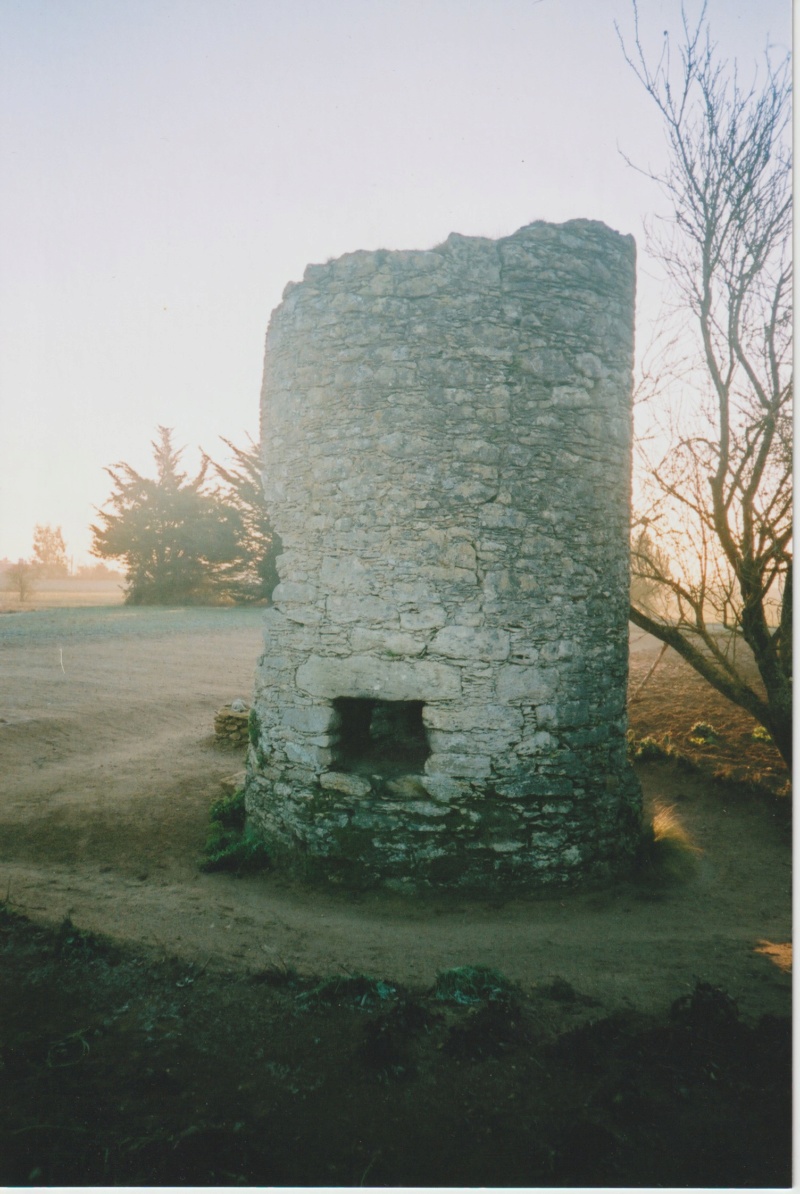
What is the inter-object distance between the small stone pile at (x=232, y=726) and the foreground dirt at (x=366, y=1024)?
2.28 metres

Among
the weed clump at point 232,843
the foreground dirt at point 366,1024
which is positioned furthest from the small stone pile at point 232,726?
the weed clump at point 232,843

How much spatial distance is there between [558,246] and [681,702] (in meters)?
8.09

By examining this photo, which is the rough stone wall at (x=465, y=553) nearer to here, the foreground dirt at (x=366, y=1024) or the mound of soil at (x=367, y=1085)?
the foreground dirt at (x=366, y=1024)

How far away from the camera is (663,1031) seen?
334 cm

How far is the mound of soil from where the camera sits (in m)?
2.64

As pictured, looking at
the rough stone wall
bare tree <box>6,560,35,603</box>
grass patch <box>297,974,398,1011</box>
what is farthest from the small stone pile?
bare tree <box>6,560,35,603</box>

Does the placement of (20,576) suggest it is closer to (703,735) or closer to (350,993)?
(350,993)

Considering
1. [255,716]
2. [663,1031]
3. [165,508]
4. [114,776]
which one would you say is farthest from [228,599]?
[663,1031]

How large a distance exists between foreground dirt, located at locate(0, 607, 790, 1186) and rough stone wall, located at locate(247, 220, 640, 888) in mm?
583

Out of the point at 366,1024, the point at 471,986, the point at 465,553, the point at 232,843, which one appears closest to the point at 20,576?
the point at 232,843

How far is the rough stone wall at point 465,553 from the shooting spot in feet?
16.0

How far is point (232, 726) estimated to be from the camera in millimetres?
9258

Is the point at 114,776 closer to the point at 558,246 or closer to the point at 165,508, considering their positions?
the point at 558,246

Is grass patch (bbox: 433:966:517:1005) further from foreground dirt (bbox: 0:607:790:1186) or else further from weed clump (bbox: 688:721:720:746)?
weed clump (bbox: 688:721:720:746)
